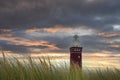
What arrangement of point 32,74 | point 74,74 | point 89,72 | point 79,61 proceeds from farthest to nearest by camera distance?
point 79,61 < point 89,72 < point 74,74 < point 32,74

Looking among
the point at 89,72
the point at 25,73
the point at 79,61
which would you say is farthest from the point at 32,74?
the point at 79,61

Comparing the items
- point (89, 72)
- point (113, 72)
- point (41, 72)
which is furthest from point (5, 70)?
point (113, 72)

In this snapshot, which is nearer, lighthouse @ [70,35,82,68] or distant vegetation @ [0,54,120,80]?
distant vegetation @ [0,54,120,80]

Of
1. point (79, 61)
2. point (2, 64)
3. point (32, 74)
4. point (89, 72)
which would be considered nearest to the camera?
point (32, 74)

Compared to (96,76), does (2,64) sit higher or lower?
higher

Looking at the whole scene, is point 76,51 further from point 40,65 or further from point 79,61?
point 40,65

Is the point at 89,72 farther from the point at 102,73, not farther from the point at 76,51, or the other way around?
the point at 76,51

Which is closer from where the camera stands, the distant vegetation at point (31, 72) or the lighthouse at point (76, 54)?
the distant vegetation at point (31, 72)

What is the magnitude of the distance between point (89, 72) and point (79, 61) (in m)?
4.82

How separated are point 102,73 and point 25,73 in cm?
509

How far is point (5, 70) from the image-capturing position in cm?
798

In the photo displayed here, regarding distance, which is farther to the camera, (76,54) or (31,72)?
(76,54)

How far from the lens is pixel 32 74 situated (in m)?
7.74

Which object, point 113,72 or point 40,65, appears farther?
point 113,72
